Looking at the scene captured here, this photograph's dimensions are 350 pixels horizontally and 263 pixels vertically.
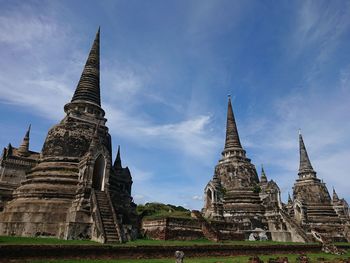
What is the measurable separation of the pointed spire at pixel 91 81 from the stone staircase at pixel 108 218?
10.7 meters

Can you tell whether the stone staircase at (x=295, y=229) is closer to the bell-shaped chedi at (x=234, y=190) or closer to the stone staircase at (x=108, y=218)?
the bell-shaped chedi at (x=234, y=190)

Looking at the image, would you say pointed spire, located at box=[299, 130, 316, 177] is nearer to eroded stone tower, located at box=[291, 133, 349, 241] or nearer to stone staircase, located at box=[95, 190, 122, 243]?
eroded stone tower, located at box=[291, 133, 349, 241]

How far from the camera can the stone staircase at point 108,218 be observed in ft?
51.4

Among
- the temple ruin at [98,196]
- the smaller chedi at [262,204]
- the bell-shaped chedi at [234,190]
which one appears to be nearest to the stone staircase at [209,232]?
the temple ruin at [98,196]

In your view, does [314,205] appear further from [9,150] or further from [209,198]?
[9,150]

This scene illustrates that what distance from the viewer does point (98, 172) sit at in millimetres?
21141

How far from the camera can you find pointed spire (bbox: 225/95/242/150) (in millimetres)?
37031

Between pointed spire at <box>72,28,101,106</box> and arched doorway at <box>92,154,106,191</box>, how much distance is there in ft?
24.5

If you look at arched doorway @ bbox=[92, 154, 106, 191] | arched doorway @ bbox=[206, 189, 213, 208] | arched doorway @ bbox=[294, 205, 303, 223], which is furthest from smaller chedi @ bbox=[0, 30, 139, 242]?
arched doorway @ bbox=[294, 205, 303, 223]

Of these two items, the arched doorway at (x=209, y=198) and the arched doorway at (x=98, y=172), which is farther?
the arched doorway at (x=209, y=198)

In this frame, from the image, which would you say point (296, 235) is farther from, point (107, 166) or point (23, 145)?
point (23, 145)

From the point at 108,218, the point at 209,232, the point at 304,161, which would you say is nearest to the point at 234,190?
the point at 209,232

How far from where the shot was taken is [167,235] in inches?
786

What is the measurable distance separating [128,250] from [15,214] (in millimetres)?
9214
